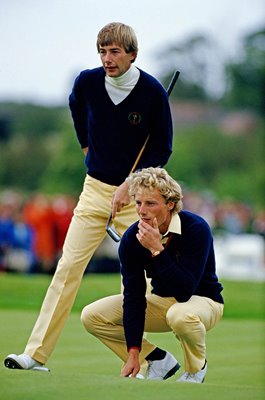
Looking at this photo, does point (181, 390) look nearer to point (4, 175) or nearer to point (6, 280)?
point (6, 280)

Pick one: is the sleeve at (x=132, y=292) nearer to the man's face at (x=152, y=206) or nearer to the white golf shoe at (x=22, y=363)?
the man's face at (x=152, y=206)

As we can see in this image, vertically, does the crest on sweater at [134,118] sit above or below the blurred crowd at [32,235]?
A: above

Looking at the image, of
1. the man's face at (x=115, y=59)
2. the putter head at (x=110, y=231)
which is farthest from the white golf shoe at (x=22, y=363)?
the man's face at (x=115, y=59)

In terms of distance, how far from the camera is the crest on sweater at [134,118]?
788 centimetres

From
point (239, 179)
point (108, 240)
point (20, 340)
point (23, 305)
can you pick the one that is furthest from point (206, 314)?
point (239, 179)

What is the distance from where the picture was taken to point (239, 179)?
68312 millimetres

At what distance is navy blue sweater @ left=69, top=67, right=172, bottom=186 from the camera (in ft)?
25.9

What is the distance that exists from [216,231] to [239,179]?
38316 millimetres

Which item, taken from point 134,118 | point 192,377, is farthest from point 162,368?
point 134,118

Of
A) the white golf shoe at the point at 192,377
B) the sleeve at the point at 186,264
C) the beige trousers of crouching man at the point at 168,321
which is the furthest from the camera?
the white golf shoe at the point at 192,377

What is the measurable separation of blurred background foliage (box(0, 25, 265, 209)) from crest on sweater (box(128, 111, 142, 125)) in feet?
156

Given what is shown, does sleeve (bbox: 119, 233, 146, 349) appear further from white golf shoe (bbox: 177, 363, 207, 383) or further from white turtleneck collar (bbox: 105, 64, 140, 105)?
white turtleneck collar (bbox: 105, 64, 140, 105)

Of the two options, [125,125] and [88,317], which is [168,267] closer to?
[88,317]

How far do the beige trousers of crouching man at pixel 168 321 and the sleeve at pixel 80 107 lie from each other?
1320mm
